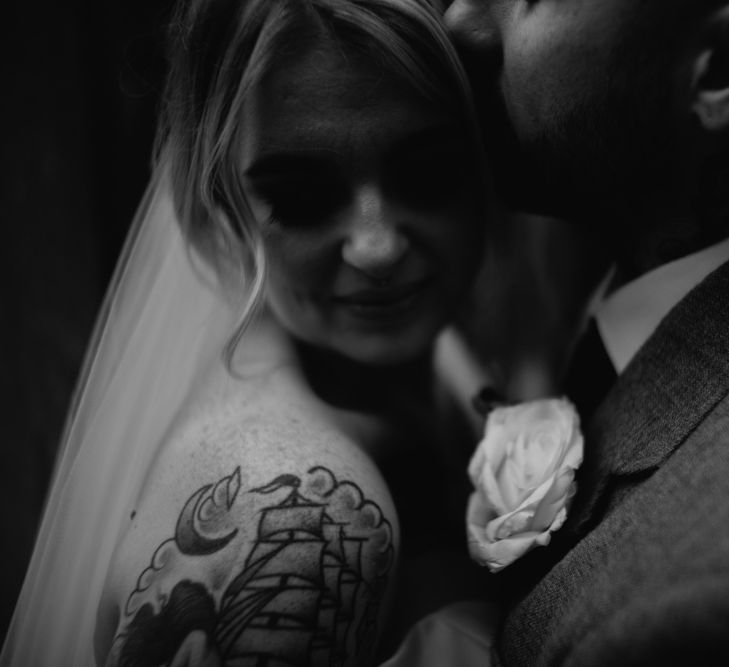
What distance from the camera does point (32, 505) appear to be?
7.59 ft

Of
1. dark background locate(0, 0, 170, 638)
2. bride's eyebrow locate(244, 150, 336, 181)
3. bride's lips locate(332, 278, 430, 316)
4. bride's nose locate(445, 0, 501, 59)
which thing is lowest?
dark background locate(0, 0, 170, 638)

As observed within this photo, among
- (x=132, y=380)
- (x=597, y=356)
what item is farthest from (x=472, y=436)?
(x=132, y=380)

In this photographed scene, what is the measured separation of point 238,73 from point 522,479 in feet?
2.48

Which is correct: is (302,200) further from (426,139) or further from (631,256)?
(631,256)

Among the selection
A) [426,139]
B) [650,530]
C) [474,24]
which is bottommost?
[650,530]

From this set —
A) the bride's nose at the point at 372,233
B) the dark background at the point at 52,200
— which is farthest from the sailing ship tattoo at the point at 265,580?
the dark background at the point at 52,200

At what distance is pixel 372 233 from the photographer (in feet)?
3.80

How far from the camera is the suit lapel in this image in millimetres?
938

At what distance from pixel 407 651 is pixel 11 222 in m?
1.75

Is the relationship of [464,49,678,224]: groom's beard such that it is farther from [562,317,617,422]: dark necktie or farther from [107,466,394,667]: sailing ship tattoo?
[107,466,394,667]: sailing ship tattoo

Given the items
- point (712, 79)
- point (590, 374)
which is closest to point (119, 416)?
point (590, 374)

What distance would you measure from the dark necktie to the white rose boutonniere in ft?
0.36

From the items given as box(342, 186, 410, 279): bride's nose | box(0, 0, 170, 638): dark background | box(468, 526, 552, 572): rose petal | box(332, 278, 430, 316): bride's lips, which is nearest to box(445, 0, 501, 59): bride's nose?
box(342, 186, 410, 279): bride's nose

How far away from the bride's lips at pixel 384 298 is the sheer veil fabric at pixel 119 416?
0.21m
